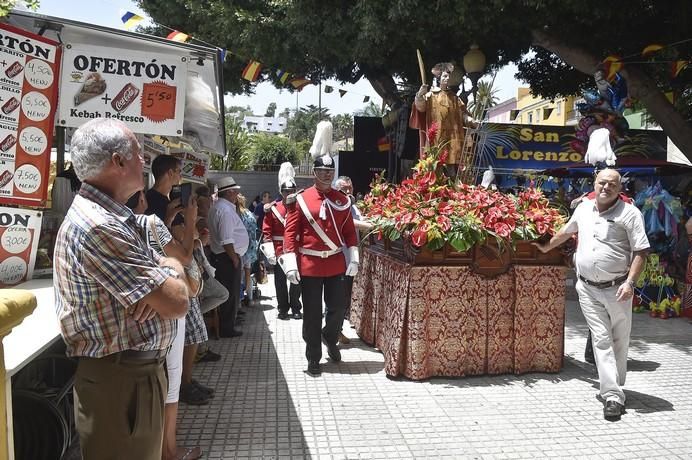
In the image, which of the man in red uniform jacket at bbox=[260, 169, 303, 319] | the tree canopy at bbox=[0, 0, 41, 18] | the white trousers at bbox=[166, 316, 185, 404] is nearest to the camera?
the white trousers at bbox=[166, 316, 185, 404]

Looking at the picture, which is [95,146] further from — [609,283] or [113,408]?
[609,283]

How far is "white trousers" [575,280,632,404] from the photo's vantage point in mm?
3975

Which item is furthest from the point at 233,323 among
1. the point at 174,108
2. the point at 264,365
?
the point at 174,108

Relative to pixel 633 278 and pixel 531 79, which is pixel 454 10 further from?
pixel 633 278

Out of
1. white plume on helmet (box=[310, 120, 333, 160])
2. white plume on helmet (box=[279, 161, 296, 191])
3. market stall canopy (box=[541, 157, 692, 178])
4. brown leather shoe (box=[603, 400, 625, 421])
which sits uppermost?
market stall canopy (box=[541, 157, 692, 178])

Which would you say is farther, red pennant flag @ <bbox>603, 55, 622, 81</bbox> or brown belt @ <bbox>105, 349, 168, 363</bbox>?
red pennant flag @ <bbox>603, 55, 622, 81</bbox>

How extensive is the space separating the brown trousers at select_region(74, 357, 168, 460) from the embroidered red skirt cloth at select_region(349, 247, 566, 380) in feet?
9.52

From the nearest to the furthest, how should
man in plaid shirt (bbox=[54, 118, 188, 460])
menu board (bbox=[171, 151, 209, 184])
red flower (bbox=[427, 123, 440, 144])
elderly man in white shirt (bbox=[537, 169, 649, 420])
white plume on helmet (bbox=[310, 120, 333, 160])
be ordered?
1. man in plaid shirt (bbox=[54, 118, 188, 460])
2. elderly man in white shirt (bbox=[537, 169, 649, 420])
3. white plume on helmet (bbox=[310, 120, 333, 160])
4. red flower (bbox=[427, 123, 440, 144])
5. menu board (bbox=[171, 151, 209, 184])

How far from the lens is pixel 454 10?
8.70 m

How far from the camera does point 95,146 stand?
1734mm

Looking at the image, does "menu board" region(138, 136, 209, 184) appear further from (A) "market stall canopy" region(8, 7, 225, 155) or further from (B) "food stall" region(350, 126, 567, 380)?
(B) "food stall" region(350, 126, 567, 380)

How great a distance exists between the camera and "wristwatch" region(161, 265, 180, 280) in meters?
1.82

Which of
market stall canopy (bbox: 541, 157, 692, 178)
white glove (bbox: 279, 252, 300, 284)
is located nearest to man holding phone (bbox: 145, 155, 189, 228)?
white glove (bbox: 279, 252, 300, 284)

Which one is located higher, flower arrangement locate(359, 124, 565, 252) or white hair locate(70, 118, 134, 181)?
white hair locate(70, 118, 134, 181)
